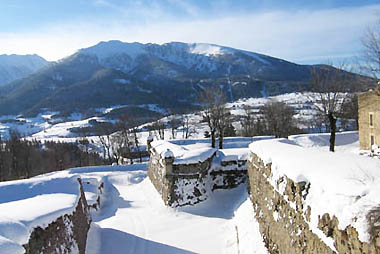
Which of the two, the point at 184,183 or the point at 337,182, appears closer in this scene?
the point at 337,182

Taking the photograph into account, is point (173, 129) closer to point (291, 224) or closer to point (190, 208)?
point (190, 208)

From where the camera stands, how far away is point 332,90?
17.9 meters

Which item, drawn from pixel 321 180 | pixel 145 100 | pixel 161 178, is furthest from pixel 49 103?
pixel 321 180

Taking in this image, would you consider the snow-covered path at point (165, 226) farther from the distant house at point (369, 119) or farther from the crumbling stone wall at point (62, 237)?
the distant house at point (369, 119)

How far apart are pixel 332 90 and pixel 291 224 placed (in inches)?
570

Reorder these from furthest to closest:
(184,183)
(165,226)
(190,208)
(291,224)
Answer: (184,183), (190,208), (165,226), (291,224)

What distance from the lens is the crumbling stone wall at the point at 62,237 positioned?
17.1 ft

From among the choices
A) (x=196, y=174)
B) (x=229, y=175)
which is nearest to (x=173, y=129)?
(x=229, y=175)

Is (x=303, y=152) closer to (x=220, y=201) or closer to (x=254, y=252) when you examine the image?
(x=254, y=252)

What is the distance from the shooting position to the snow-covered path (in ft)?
28.0

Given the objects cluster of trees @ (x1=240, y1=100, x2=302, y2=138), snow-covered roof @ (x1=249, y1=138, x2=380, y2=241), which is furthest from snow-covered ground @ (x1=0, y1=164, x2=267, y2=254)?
cluster of trees @ (x1=240, y1=100, x2=302, y2=138)

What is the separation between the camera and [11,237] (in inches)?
181

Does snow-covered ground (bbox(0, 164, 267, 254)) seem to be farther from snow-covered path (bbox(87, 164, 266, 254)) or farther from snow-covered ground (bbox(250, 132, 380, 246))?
snow-covered ground (bbox(250, 132, 380, 246))

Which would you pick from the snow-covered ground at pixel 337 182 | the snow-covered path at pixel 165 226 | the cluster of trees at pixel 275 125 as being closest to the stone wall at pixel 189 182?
the snow-covered path at pixel 165 226
